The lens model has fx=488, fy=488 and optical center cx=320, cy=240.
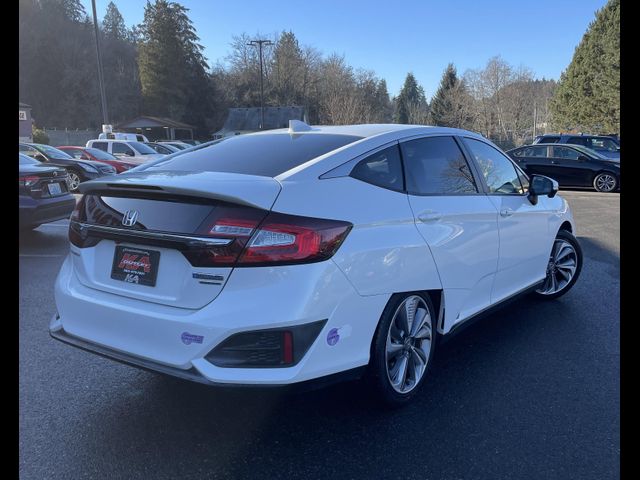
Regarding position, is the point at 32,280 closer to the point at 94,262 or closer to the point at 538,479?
the point at 94,262

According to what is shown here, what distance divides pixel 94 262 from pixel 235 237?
960 mm

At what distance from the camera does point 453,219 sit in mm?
3217

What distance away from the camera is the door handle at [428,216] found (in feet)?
9.70

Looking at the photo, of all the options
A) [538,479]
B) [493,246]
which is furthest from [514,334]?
[538,479]

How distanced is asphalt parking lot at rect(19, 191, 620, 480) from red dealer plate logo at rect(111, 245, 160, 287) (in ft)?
2.33

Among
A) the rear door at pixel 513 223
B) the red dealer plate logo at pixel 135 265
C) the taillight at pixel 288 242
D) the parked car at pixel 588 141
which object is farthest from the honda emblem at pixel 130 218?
the parked car at pixel 588 141

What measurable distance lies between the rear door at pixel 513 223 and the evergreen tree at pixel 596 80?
41.9 m

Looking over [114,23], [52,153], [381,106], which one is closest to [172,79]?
[381,106]

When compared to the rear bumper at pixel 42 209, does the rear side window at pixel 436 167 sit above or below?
above

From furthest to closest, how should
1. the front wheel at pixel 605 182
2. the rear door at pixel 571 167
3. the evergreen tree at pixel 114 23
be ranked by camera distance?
1. the evergreen tree at pixel 114 23
2. the rear door at pixel 571 167
3. the front wheel at pixel 605 182

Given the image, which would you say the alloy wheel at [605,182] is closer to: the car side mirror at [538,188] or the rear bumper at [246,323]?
the car side mirror at [538,188]

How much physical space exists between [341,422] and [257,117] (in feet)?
199

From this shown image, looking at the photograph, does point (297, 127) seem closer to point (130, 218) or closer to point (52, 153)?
point (130, 218)

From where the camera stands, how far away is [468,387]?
3.18 m
